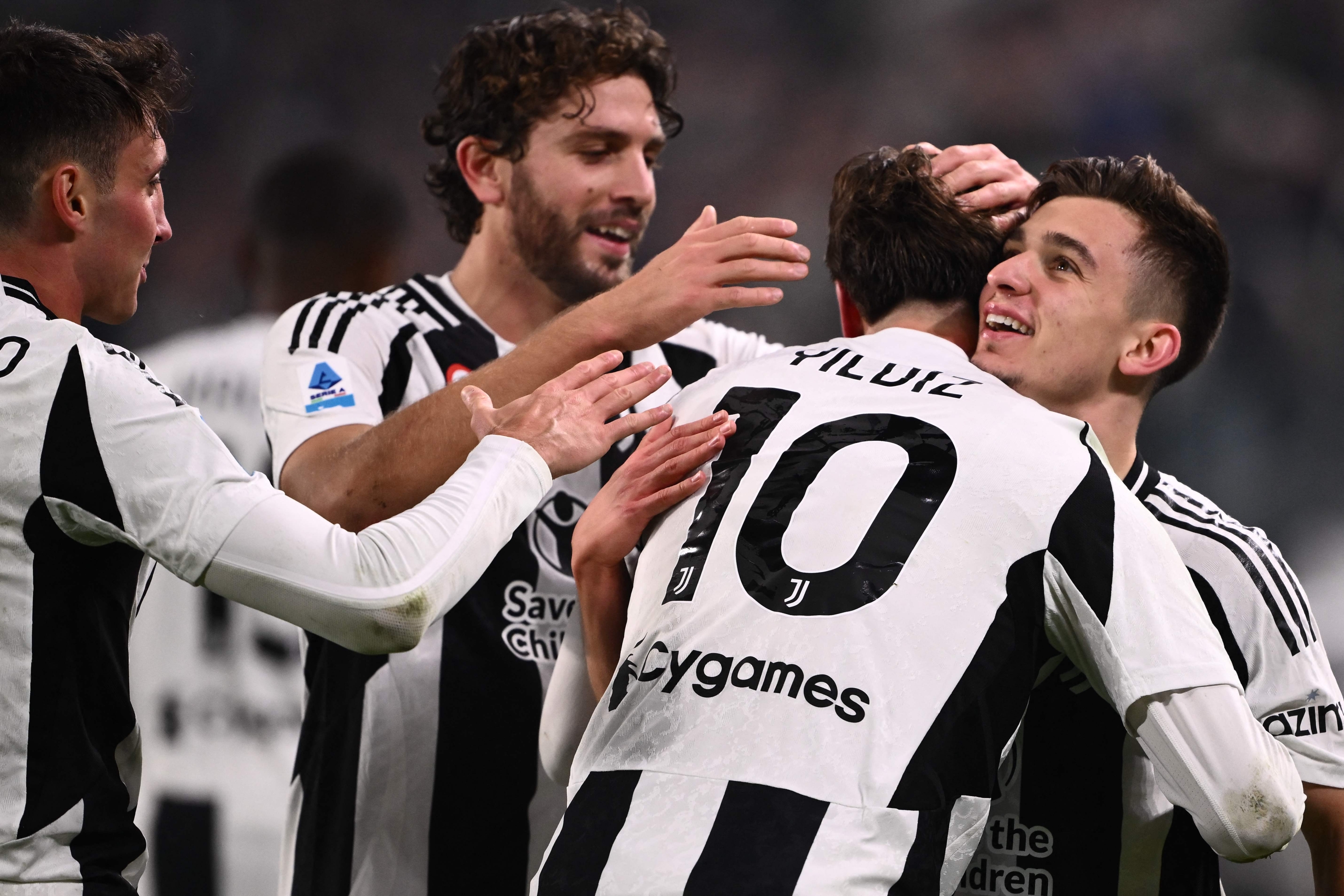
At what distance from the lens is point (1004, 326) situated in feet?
7.85

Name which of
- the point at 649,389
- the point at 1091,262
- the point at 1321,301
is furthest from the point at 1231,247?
the point at 649,389

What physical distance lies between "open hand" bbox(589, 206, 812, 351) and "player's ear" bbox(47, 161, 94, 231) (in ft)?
3.25

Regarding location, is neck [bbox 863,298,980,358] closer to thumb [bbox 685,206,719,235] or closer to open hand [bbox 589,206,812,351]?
open hand [bbox 589,206,812,351]

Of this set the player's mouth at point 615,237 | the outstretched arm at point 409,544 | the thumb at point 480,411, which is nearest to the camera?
the outstretched arm at point 409,544

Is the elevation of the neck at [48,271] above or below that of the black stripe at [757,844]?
above

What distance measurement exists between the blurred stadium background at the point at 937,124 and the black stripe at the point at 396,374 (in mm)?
1614

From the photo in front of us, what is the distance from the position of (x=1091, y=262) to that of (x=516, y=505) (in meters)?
1.29

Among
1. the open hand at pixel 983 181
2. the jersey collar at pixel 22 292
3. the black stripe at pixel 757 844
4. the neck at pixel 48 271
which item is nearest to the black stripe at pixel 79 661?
the jersey collar at pixel 22 292

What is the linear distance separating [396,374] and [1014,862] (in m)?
1.86

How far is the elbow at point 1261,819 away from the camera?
69.5 inches

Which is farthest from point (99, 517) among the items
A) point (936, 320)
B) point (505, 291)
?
point (505, 291)

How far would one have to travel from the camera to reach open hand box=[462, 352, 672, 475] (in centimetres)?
214

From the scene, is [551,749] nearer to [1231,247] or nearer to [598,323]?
[598,323]

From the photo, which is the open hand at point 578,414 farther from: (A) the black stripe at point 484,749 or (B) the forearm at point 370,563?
(A) the black stripe at point 484,749
